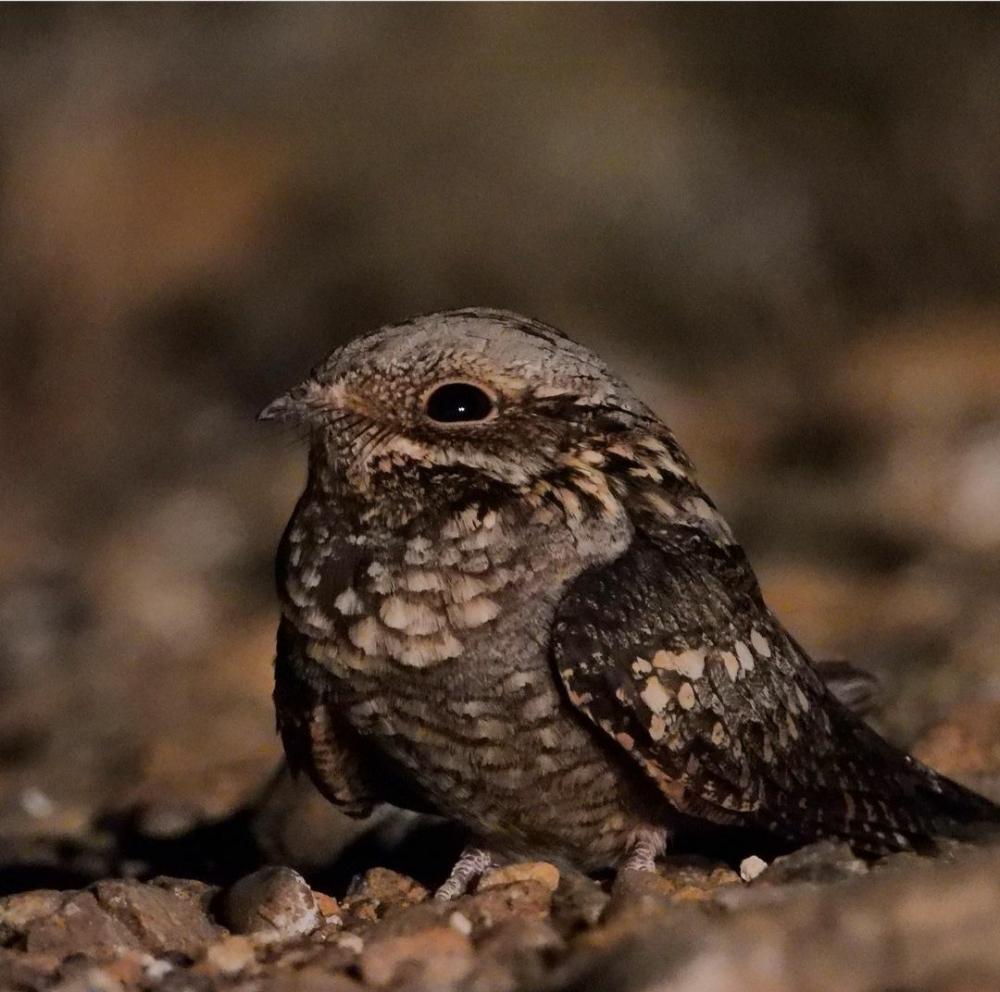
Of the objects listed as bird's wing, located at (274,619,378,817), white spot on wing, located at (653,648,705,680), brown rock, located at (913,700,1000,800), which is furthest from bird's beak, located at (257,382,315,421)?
brown rock, located at (913,700,1000,800)

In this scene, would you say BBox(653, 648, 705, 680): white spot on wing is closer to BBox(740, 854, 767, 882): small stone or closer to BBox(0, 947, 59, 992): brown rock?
BBox(740, 854, 767, 882): small stone

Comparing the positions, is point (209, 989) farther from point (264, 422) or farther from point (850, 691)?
point (850, 691)

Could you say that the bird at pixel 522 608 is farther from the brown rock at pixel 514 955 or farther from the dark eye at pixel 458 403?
the brown rock at pixel 514 955

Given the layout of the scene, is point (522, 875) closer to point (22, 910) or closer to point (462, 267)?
point (22, 910)

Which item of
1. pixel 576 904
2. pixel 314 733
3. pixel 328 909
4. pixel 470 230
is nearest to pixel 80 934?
pixel 328 909

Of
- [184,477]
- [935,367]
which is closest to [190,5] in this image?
[184,477]

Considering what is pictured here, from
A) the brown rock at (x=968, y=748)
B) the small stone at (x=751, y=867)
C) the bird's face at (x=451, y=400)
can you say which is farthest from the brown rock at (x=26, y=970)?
the brown rock at (x=968, y=748)
